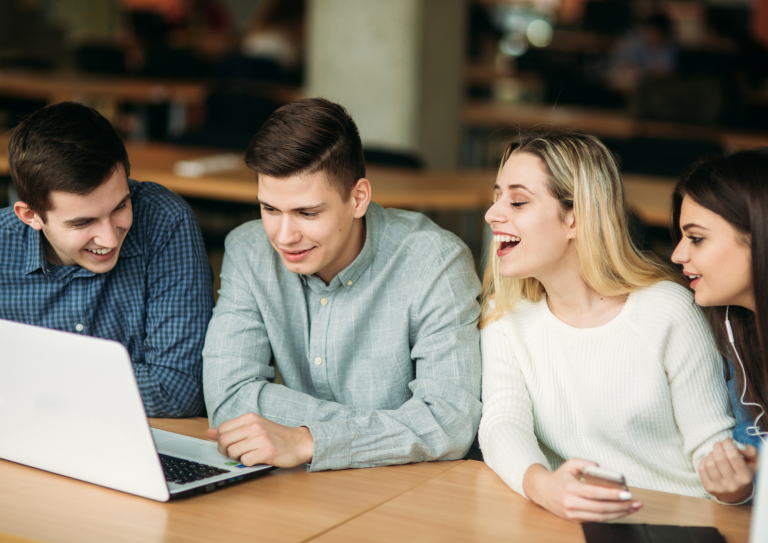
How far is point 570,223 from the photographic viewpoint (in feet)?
5.32

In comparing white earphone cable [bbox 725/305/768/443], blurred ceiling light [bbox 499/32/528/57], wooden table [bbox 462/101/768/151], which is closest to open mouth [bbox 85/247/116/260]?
white earphone cable [bbox 725/305/768/443]

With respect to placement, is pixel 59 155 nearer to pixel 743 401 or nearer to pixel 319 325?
pixel 319 325

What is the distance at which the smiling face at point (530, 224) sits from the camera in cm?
160

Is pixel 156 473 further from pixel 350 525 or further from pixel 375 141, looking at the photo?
pixel 375 141

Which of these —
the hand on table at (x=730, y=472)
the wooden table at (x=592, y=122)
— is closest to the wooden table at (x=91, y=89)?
the wooden table at (x=592, y=122)

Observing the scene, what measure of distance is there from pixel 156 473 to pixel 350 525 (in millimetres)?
306

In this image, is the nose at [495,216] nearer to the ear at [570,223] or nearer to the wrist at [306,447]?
the ear at [570,223]

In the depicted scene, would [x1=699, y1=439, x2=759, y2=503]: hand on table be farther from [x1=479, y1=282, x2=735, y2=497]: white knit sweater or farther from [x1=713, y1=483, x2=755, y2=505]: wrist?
[x1=479, y1=282, x2=735, y2=497]: white knit sweater

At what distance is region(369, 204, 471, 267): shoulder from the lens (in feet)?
5.64

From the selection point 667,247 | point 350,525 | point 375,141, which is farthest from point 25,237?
point 667,247

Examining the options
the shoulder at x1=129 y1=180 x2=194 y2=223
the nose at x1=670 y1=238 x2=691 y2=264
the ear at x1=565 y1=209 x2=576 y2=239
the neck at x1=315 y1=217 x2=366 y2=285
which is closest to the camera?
the nose at x1=670 y1=238 x2=691 y2=264

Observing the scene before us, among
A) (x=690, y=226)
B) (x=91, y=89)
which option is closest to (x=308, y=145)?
(x=690, y=226)

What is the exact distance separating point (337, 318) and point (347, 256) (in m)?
0.13

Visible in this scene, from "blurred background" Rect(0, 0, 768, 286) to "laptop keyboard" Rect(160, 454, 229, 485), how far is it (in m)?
1.00
